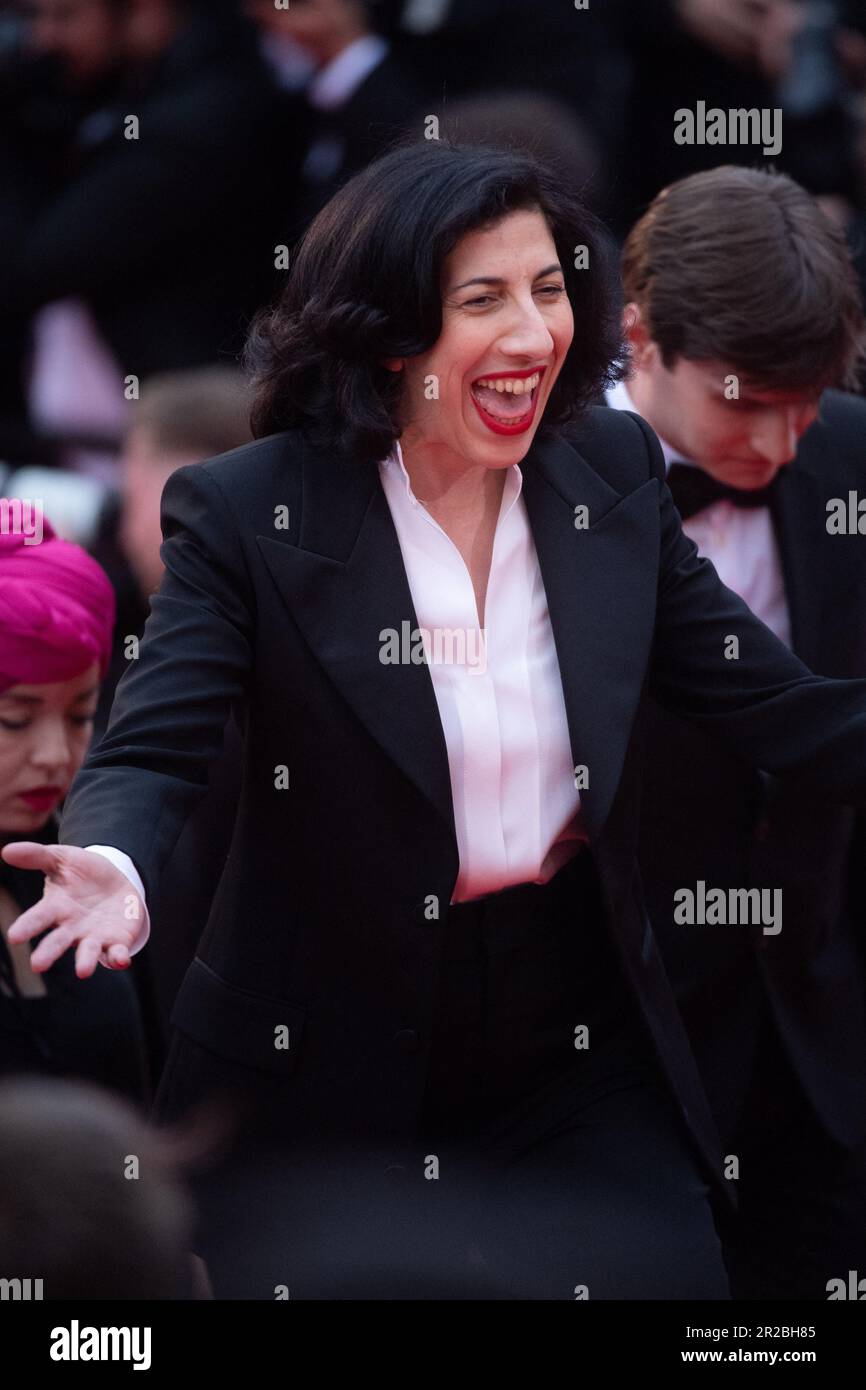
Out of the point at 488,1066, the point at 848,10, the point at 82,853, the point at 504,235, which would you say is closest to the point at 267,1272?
the point at 488,1066

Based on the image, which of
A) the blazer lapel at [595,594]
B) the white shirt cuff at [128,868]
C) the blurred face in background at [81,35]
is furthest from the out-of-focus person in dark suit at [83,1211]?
the blurred face in background at [81,35]

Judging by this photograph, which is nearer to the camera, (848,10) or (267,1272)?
(267,1272)

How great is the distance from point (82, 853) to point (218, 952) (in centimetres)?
51

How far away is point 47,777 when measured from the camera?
12.0 feet

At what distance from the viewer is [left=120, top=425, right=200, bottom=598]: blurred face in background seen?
191 inches

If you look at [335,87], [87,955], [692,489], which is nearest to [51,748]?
[87,955]

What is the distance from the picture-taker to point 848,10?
6219mm

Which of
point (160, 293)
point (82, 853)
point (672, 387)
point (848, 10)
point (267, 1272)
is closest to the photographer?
point (82, 853)

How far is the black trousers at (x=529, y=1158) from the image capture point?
10.3 feet

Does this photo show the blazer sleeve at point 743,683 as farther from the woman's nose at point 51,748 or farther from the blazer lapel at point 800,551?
the woman's nose at point 51,748

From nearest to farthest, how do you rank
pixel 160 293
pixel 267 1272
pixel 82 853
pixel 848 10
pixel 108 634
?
1. pixel 82 853
2. pixel 267 1272
3. pixel 108 634
4. pixel 160 293
5. pixel 848 10

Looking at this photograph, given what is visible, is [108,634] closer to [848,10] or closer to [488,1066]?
[488,1066]

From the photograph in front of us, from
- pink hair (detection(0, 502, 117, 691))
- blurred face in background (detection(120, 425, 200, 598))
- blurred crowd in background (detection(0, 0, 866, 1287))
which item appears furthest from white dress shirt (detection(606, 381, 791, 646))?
blurred crowd in background (detection(0, 0, 866, 1287))

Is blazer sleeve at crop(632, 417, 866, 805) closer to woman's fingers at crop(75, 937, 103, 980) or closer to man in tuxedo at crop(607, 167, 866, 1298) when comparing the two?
man in tuxedo at crop(607, 167, 866, 1298)
